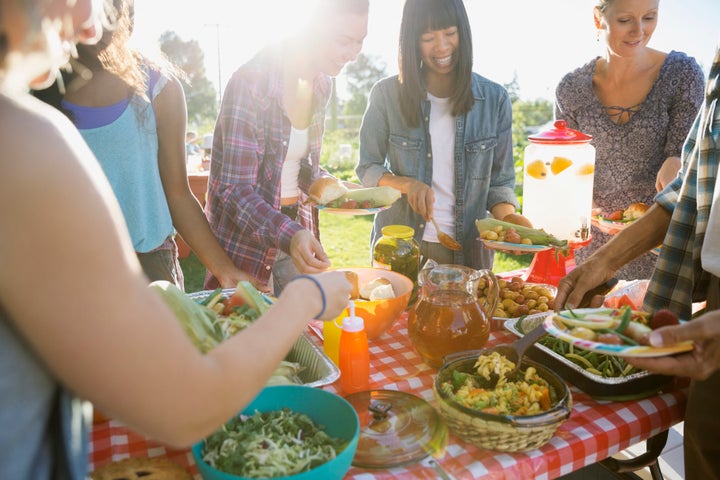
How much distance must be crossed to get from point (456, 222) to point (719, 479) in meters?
1.86

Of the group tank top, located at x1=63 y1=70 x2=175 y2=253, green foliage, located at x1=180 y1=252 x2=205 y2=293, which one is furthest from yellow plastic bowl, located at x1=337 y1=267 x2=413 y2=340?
green foliage, located at x1=180 y1=252 x2=205 y2=293

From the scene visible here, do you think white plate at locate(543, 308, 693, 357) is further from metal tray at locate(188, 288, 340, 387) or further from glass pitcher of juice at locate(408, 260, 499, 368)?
metal tray at locate(188, 288, 340, 387)

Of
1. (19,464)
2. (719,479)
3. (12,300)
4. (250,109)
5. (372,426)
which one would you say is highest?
(250,109)

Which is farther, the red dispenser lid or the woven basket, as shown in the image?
the red dispenser lid

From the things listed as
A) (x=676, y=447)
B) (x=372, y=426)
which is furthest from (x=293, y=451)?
(x=676, y=447)

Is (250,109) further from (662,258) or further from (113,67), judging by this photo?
(662,258)

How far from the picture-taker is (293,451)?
122 cm

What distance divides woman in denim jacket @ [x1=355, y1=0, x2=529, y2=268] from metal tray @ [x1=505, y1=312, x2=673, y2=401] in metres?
→ 1.43

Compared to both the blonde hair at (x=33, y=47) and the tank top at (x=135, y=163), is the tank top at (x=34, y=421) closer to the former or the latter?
the blonde hair at (x=33, y=47)

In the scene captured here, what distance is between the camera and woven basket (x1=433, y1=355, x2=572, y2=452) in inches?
50.3

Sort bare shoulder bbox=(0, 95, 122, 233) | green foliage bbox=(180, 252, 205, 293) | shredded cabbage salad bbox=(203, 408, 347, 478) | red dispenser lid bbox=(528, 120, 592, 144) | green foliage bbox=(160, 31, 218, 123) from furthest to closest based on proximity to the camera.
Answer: green foliage bbox=(160, 31, 218, 123), green foliage bbox=(180, 252, 205, 293), red dispenser lid bbox=(528, 120, 592, 144), shredded cabbage salad bbox=(203, 408, 347, 478), bare shoulder bbox=(0, 95, 122, 233)

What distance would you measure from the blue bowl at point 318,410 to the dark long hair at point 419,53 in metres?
2.04

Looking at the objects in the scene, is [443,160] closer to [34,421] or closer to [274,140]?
[274,140]

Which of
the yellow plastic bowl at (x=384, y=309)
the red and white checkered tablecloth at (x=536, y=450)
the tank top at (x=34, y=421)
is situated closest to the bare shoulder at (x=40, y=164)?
the tank top at (x=34, y=421)
